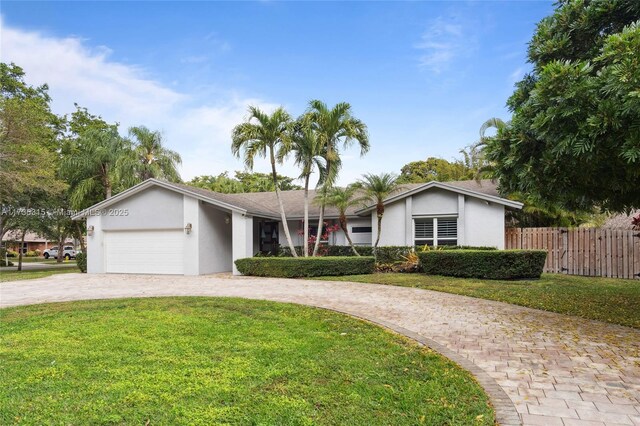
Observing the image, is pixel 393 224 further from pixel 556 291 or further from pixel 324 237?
pixel 556 291

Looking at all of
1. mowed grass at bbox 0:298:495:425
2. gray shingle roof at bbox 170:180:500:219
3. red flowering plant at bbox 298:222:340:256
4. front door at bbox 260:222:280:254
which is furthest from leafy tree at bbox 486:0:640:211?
front door at bbox 260:222:280:254

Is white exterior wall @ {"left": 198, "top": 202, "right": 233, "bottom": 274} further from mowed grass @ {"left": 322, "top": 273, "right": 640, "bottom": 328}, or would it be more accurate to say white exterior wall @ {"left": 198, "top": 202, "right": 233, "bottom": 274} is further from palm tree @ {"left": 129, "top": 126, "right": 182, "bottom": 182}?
palm tree @ {"left": 129, "top": 126, "right": 182, "bottom": 182}

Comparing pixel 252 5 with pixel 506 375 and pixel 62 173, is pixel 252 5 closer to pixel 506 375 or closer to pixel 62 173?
pixel 506 375

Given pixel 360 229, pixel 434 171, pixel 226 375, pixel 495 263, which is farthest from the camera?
pixel 434 171

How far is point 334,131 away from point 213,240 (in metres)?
7.61

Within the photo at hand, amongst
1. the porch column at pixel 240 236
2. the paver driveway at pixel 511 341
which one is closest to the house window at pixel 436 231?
the paver driveway at pixel 511 341

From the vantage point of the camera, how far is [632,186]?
20.0ft

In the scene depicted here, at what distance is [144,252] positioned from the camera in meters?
18.0

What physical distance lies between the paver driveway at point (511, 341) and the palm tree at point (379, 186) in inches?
217

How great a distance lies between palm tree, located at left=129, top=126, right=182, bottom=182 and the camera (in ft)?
76.9

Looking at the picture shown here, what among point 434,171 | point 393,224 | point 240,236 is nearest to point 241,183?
point 434,171

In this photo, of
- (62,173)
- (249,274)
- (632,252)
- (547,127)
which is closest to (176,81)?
(249,274)

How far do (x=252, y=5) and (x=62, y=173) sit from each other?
16848 mm

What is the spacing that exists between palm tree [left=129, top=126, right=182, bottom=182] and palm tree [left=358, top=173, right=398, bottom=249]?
13531mm
